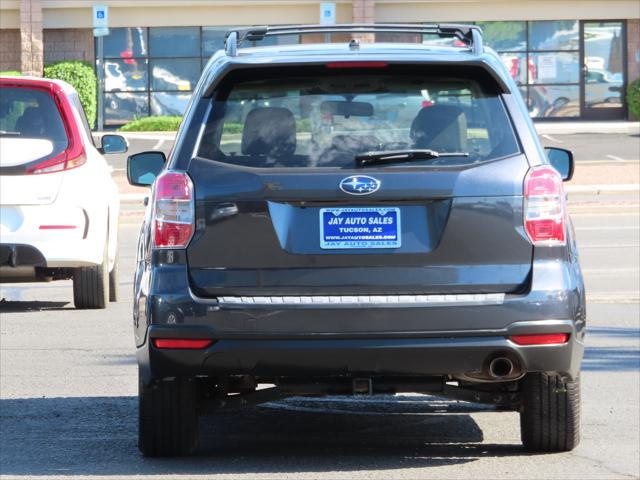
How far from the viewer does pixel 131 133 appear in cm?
4075

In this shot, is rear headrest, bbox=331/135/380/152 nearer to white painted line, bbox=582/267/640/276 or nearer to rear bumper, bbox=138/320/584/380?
rear bumper, bbox=138/320/584/380

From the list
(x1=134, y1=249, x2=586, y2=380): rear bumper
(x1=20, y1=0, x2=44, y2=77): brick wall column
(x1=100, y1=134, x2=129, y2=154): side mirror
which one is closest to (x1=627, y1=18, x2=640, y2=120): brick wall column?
(x1=20, y1=0, x2=44, y2=77): brick wall column

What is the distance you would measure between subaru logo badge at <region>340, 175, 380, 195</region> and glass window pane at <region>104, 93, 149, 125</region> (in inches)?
1530

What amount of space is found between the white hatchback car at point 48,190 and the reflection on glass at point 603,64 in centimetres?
3372

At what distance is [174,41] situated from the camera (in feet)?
145

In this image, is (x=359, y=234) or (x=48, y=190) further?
(x=48, y=190)

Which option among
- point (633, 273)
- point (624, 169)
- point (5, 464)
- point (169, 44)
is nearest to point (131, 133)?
point (169, 44)

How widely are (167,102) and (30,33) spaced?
14.6 feet

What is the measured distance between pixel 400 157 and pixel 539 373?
1095 mm

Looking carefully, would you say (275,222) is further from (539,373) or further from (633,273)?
(633,273)

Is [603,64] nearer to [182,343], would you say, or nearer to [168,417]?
[168,417]

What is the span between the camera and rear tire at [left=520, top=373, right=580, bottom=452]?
6270 mm

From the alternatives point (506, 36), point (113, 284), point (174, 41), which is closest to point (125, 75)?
point (174, 41)

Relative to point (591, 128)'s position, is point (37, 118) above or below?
below
